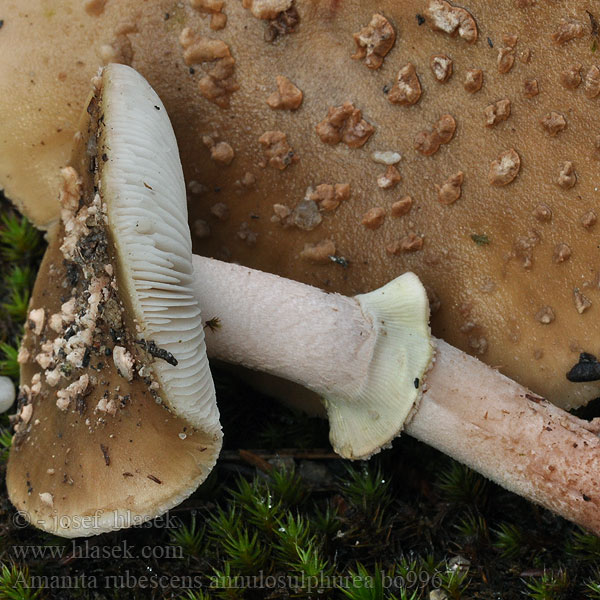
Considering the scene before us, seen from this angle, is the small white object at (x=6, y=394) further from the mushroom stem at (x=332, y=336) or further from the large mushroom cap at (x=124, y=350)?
the mushroom stem at (x=332, y=336)

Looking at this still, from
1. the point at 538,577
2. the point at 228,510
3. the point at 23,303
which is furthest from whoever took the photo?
the point at 23,303

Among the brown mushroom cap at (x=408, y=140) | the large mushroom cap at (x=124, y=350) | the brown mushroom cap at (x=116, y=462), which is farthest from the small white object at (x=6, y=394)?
the brown mushroom cap at (x=408, y=140)

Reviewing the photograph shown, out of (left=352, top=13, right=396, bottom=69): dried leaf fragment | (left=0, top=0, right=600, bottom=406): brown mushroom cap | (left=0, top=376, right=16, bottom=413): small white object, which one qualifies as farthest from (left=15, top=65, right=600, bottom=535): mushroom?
(left=352, top=13, right=396, bottom=69): dried leaf fragment

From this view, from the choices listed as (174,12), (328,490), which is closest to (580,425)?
(328,490)

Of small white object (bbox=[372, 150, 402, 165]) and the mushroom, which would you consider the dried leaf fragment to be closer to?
small white object (bbox=[372, 150, 402, 165])

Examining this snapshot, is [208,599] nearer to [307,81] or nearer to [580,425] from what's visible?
[580,425]

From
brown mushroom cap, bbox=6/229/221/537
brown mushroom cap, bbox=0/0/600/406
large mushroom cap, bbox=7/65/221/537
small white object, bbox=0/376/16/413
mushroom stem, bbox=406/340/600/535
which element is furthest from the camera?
small white object, bbox=0/376/16/413

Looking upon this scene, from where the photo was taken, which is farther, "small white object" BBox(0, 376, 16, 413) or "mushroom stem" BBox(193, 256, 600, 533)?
"small white object" BBox(0, 376, 16, 413)
